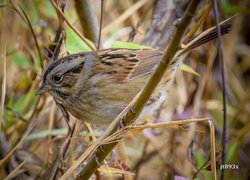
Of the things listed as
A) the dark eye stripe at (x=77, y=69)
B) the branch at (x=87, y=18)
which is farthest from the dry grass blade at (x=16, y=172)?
the branch at (x=87, y=18)

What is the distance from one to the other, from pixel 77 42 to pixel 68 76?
0.18 metres

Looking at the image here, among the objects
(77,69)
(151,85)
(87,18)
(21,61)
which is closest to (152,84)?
(151,85)

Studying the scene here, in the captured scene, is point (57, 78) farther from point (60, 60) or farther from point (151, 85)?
point (151, 85)

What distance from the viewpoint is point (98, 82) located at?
226cm

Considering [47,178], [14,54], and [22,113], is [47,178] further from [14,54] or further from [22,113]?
[14,54]

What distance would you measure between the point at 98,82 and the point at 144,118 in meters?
0.55

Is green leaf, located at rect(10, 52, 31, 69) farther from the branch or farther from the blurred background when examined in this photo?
the branch

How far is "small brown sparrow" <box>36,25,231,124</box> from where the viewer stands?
2191 mm

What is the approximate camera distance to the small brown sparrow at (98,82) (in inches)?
86.3

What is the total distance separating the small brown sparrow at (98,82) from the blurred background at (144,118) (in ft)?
0.27

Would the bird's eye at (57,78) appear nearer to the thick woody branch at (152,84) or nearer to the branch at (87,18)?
the branch at (87,18)

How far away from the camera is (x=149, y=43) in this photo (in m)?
2.90

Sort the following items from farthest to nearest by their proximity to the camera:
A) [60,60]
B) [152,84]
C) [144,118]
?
[144,118], [60,60], [152,84]

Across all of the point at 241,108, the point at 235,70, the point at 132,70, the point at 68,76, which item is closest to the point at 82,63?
the point at 68,76
